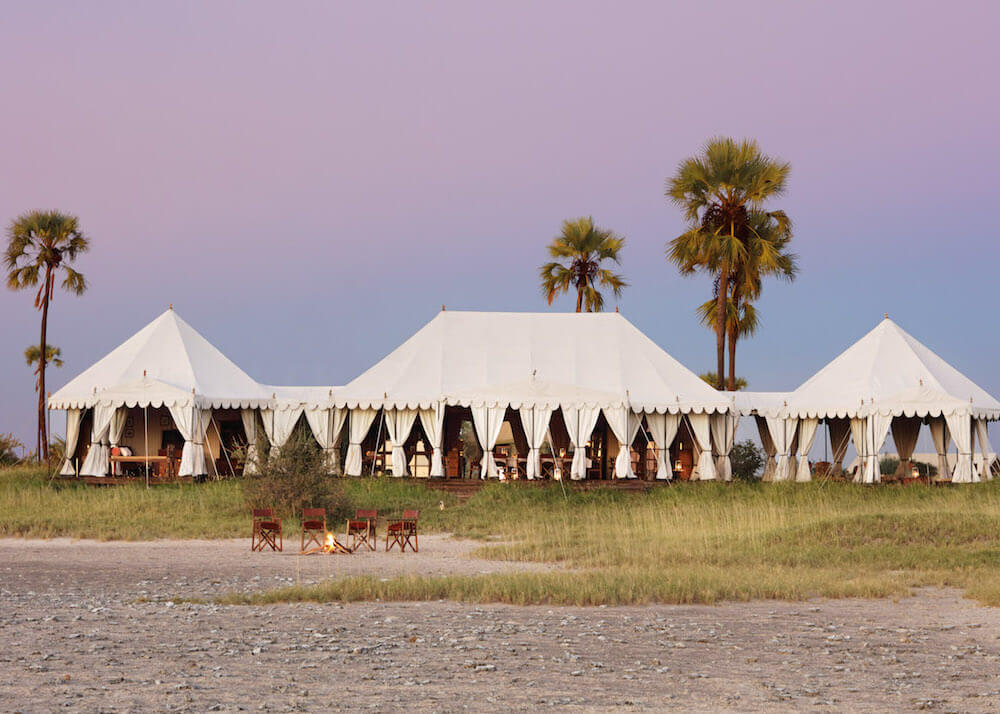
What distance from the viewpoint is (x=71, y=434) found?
28.5 metres

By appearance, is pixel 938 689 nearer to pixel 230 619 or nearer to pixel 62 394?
pixel 230 619

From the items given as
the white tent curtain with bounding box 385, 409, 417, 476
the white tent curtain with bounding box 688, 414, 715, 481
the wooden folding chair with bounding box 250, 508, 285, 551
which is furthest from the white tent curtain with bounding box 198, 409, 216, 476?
the white tent curtain with bounding box 688, 414, 715, 481

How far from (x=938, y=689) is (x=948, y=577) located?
675cm

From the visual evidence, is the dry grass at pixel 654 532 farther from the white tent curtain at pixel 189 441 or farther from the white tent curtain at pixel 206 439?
the white tent curtain at pixel 206 439

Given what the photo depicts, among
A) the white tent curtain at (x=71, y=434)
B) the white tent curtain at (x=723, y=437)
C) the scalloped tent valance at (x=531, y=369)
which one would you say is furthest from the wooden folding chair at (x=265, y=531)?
the white tent curtain at (x=723, y=437)

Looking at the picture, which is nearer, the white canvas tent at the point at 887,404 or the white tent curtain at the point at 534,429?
the white tent curtain at the point at 534,429

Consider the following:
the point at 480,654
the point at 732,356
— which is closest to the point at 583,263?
the point at 732,356

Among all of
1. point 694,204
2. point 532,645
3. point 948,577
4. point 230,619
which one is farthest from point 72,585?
point 694,204

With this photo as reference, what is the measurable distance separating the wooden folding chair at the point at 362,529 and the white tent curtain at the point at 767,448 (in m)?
13.7

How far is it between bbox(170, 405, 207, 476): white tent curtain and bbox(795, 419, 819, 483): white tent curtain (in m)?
14.4

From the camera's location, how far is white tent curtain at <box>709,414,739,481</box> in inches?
1086

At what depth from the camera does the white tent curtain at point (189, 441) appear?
26750 millimetres

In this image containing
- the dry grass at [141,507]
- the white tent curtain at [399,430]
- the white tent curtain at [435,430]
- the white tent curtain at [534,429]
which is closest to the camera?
the dry grass at [141,507]

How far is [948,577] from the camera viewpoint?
1391cm
